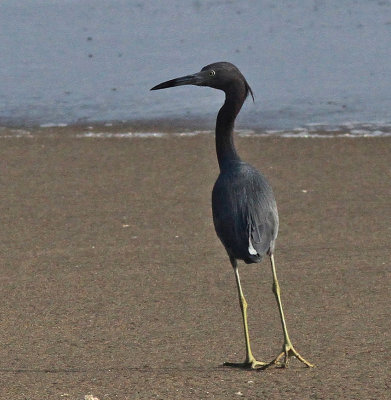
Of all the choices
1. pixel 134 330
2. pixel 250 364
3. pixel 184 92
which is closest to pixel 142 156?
pixel 184 92

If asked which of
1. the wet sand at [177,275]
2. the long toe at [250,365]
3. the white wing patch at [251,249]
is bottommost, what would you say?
the long toe at [250,365]

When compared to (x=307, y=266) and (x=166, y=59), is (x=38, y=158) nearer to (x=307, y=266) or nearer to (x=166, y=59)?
(x=307, y=266)

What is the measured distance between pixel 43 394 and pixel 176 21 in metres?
20.7

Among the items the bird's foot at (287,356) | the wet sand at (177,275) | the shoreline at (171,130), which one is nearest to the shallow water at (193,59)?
the shoreline at (171,130)

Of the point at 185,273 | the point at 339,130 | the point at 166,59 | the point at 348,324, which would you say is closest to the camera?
the point at 348,324

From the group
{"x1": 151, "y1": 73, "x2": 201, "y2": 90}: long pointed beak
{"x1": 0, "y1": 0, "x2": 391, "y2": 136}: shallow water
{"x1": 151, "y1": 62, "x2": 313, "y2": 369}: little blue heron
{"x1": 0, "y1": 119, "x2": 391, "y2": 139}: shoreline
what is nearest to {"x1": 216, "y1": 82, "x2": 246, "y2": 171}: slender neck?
{"x1": 151, "y1": 62, "x2": 313, "y2": 369}: little blue heron

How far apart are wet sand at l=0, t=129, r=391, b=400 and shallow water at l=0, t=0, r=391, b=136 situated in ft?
6.77

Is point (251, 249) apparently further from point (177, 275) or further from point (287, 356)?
point (177, 275)

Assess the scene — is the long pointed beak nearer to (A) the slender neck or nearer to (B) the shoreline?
(A) the slender neck

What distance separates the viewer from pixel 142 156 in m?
13.4

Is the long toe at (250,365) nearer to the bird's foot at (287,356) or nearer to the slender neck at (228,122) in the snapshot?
the bird's foot at (287,356)

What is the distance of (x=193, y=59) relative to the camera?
2005cm

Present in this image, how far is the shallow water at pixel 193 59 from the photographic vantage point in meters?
16.1

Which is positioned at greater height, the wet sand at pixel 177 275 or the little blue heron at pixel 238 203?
the little blue heron at pixel 238 203
